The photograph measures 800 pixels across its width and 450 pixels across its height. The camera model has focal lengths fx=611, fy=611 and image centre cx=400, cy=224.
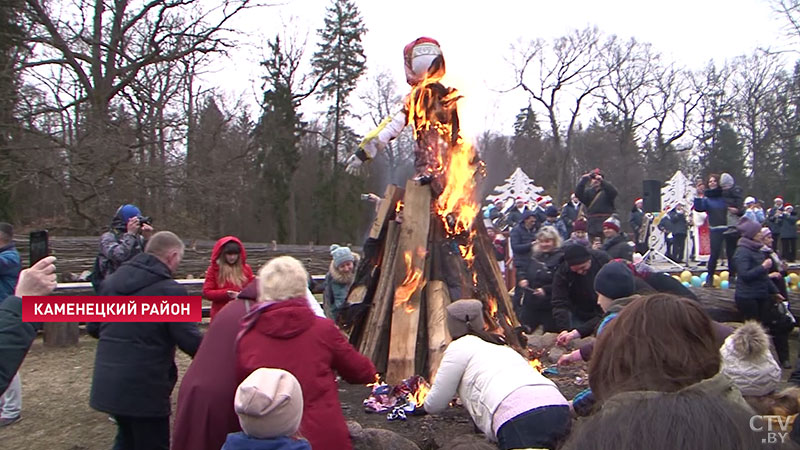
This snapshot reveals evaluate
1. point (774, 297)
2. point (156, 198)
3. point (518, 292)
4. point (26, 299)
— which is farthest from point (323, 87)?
point (26, 299)

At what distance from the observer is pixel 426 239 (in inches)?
229

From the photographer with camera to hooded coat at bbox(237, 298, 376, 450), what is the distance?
386 centimetres

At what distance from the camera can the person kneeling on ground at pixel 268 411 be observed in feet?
7.49

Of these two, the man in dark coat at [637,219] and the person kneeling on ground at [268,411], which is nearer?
the person kneeling on ground at [268,411]

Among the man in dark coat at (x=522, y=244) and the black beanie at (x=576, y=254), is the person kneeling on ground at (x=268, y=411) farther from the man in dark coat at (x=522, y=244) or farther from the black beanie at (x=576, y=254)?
the man in dark coat at (x=522, y=244)

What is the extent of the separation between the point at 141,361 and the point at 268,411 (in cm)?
170

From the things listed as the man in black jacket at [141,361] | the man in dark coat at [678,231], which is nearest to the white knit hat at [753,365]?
the man in black jacket at [141,361]

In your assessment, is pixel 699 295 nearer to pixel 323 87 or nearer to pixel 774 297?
pixel 774 297

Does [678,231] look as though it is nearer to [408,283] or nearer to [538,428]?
[408,283]

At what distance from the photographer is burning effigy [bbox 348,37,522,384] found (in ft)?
19.0

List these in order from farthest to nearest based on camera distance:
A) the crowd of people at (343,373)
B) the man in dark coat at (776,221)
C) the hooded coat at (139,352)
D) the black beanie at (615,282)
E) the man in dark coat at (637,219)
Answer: the man in dark coat at (637,219)
the man in dark coat at (776,221)
the black beanie at (615,282)
the hooded coat at (139,352)
the crowd of people at (343,373)

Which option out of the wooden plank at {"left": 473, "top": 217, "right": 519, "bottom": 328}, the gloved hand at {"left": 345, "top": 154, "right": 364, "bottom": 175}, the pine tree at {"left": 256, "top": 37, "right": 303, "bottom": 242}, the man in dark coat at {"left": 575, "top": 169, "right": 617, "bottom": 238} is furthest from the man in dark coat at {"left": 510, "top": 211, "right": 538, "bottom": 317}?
the pine tree at {"left": 256, "top": 37, "right": 303, "bottom": 242}

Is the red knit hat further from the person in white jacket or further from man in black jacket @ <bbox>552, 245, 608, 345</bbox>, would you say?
the person in white jacket

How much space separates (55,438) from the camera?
17.1 feet
